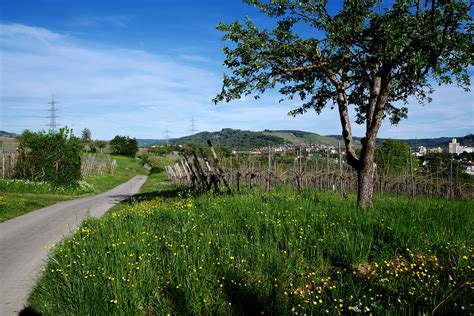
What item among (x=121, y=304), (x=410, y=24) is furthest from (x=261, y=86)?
(x=121, y=304)

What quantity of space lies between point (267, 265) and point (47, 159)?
2813 cm

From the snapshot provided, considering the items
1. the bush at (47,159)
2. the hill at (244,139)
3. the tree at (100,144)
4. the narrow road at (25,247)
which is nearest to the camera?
the narrow road at (25,247)

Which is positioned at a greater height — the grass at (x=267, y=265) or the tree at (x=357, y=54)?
the tree at (x=357, y=54)

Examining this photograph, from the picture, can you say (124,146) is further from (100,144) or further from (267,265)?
(267,265)

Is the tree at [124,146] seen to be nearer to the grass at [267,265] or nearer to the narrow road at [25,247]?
the narrow road at [25,247]

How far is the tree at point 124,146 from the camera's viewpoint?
10306 centimetres

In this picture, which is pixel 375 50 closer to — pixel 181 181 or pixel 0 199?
pixel 0 199

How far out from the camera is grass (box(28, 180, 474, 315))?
17.5 feet

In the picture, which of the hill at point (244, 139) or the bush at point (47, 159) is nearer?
the bush at point (47, 159)

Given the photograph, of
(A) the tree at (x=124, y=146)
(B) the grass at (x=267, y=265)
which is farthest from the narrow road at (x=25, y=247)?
(A) the tree at (x=124, y=146)

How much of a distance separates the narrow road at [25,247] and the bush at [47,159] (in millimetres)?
12734

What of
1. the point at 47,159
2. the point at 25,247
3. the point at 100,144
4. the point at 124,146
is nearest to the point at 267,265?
the point at 25,247

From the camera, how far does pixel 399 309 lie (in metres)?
Result: 4.80

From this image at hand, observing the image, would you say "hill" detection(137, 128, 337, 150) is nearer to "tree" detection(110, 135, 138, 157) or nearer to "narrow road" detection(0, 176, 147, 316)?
"tree" detection(110, 135, 138, 157)
